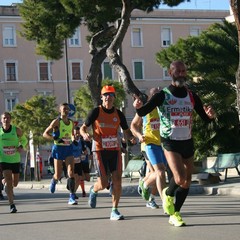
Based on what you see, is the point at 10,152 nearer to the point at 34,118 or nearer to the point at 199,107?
the point at 199,107

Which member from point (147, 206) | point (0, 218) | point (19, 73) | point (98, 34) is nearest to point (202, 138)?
point (98, 34)

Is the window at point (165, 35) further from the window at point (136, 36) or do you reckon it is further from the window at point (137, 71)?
the window at point (137, 71)

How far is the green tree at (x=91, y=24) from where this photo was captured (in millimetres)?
22094

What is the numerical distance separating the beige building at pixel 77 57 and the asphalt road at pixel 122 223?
161 ft

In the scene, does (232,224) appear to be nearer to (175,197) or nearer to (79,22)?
(175,197)

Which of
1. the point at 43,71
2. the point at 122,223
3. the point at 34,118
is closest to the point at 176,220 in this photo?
the point at 122,223

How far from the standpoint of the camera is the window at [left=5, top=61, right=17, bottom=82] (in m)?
62.2

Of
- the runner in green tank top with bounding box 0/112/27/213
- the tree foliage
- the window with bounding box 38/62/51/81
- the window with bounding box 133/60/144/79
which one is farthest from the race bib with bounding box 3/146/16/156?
the window with bounding box 133/60/144/79

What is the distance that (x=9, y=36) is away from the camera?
62375 mm

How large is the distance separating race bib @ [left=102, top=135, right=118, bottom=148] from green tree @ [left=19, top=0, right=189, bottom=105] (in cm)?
1147

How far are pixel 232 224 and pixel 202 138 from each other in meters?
16.7

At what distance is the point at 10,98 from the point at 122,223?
54.1 meters

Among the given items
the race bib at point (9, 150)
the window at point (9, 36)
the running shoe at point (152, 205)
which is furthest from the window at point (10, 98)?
the running shoe at point (152, 205)

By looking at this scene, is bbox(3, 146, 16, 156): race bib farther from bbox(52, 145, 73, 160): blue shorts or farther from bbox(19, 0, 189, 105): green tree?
bbox(19, 0, 189, 105): green tree
